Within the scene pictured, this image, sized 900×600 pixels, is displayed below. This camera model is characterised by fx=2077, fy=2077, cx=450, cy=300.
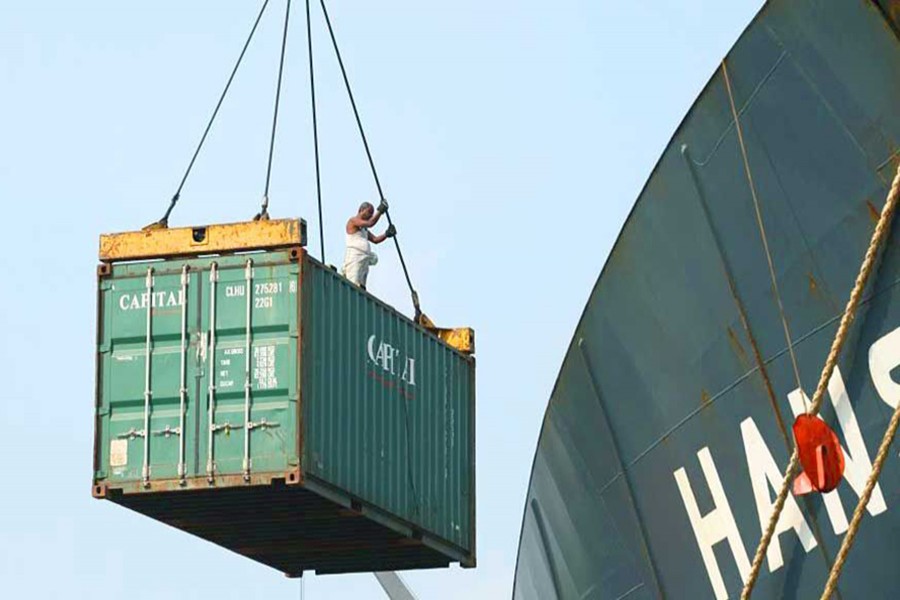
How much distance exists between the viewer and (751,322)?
49.3 feet

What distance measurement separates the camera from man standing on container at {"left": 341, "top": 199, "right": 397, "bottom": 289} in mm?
22906

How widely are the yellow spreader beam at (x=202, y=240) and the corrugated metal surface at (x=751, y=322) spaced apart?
11.8 feet

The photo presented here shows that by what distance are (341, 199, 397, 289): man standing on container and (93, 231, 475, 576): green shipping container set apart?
0.55m

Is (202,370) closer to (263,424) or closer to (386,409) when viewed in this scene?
(263,424)

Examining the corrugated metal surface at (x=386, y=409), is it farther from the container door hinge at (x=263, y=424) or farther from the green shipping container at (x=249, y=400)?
the container door hinge at (x=263, y=424)

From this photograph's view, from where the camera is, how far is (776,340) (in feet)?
48.3

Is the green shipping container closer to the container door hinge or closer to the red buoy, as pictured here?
the container door hinge

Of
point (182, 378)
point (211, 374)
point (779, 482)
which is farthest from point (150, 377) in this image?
point (779, 482)

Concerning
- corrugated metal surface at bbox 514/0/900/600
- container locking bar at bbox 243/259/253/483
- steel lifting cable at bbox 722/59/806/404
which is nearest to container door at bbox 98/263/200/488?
container locking bar at bbox 243/259/253/483

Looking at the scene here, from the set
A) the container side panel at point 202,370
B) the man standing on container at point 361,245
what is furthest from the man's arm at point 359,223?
the container side panel at point 202,370

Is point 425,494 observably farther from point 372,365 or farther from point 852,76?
point 852,76

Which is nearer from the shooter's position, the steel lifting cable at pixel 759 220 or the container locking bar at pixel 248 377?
the steel lifting cable at pixel 759 220

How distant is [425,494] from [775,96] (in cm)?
998

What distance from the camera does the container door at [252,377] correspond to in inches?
795
